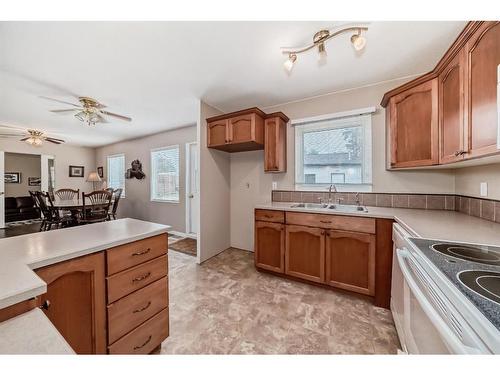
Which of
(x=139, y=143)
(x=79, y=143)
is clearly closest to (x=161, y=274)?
(x=139, y=143)

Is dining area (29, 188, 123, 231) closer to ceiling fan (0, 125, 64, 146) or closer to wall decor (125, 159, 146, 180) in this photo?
wall decor (125, 159, 146, 180)

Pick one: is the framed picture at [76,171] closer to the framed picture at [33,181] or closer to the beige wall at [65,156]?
the beige wall at [65,156]

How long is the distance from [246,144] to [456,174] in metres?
2.38

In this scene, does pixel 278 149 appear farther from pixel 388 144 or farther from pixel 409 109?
pixel 409 109

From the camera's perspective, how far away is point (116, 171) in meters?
5.94

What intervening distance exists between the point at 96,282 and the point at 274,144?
233 cm

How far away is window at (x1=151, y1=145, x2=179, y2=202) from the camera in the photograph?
4.46 meters

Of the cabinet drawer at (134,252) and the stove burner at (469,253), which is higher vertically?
the stove burner at (469,253)

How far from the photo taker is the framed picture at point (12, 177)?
253 inches

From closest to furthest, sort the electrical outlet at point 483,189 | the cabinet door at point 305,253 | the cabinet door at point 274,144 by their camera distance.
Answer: the electrical outlet at point 483,189, the cabinet door at point 305,253, the cabinet door at point 274,144

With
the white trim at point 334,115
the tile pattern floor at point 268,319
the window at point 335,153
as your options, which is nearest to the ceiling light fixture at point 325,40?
the white trim at point 334,115

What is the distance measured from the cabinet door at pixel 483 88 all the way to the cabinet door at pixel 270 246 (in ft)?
5.54

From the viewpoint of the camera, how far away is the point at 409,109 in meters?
1.86
